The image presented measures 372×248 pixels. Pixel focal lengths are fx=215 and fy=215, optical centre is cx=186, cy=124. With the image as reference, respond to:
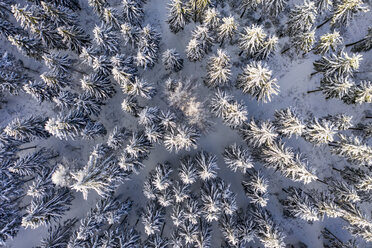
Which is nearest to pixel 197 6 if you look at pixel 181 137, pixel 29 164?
pixel 181 137

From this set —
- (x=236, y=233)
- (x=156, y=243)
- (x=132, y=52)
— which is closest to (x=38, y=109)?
(x=132, y=52)

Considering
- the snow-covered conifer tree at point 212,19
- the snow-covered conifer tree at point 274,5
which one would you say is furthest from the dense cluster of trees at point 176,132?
the snow-covered conifer tree at point 274,5

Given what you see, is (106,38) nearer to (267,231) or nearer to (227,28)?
(227,28)

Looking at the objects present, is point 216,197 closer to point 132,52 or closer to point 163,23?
point 132,52

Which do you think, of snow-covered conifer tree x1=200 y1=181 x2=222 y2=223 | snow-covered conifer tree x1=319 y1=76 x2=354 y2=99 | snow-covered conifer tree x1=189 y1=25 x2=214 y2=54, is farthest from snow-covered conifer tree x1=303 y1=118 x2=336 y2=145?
snow-covered conifer tree x1=189 y1=25 x2=214 y2=54

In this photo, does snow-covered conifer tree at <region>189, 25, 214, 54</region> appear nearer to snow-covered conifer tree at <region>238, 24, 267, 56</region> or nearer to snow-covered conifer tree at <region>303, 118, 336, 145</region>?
snow-covered conifer tree at <region>238, 24, 267, 56</region>

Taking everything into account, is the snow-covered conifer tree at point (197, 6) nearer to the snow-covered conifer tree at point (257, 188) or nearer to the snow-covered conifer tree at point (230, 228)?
the snow-covered conifer tree at point (257, 188)
